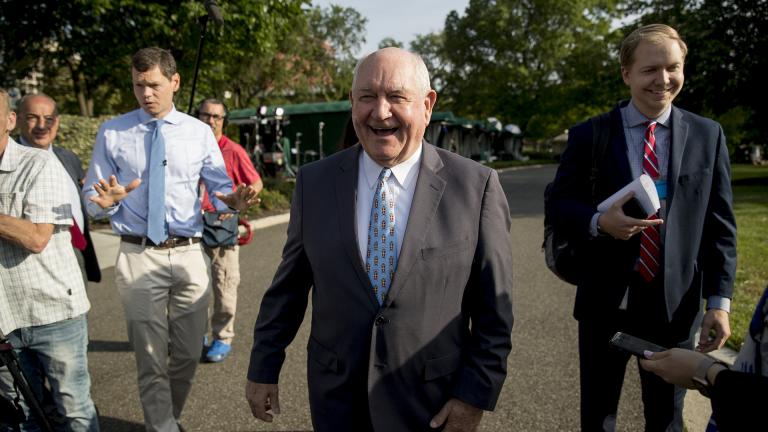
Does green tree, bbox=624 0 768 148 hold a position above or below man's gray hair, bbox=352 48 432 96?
above

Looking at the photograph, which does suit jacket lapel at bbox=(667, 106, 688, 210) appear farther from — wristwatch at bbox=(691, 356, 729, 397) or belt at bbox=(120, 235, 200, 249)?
belt at bbox=(120, 235, 200, 249)

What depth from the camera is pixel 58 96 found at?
1140 inches

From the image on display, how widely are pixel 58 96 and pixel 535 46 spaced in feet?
114

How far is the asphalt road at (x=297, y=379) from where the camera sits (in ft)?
11.5

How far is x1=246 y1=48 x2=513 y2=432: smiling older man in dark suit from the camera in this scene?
188cm

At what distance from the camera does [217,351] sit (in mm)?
4590

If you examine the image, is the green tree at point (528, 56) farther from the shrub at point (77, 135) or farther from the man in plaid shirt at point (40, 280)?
the man in plaid shirt at point (40, 280)

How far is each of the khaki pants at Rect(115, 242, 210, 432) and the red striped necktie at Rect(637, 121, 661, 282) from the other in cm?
252

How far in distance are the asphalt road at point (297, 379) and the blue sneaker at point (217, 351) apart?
7 cm

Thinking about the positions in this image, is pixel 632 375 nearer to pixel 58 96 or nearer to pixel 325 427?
pixel 325 427

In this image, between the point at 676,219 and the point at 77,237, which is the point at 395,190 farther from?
the point at 77,237

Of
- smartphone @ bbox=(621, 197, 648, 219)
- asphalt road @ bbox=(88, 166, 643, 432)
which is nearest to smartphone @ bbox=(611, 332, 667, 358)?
smartphone @ bbox=(621, 197, 648, 219)

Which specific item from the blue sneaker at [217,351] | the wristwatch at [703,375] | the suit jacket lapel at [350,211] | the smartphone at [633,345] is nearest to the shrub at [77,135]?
the blue sneaker at [217,351]

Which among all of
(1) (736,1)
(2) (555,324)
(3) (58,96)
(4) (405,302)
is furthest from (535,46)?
(4) (405,302)
